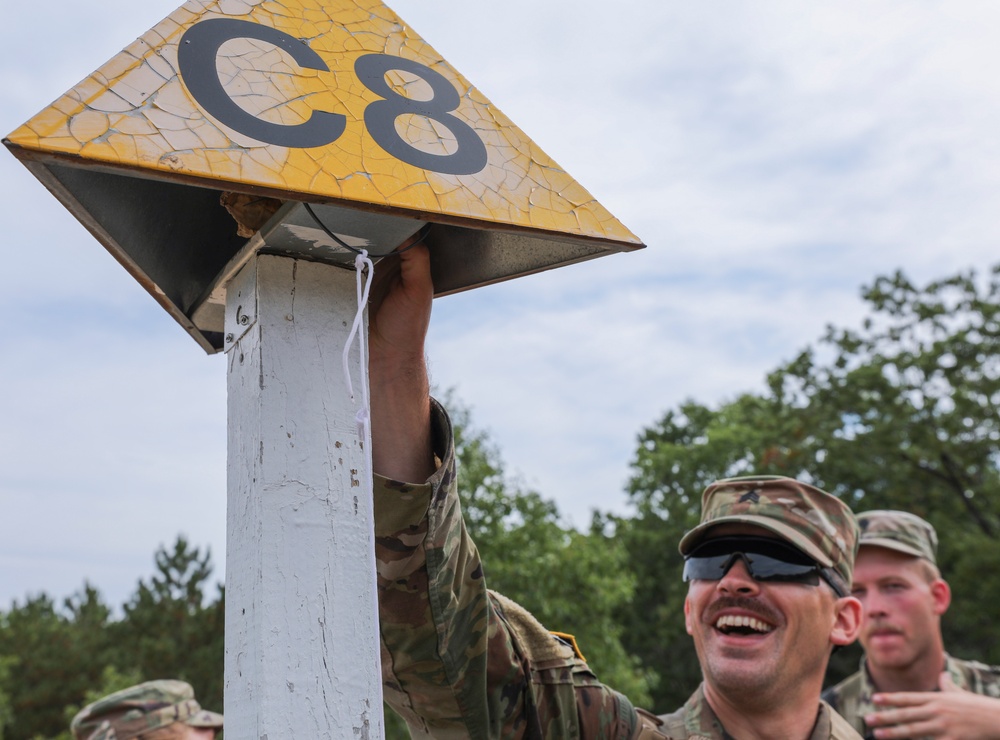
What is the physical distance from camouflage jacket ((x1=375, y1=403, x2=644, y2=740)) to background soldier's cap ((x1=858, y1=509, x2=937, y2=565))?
98.9 inches

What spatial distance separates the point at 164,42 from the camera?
1.41m

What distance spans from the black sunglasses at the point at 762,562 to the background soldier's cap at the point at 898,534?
1767 mm

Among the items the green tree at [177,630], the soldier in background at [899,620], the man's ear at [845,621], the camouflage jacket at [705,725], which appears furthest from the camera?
the green tree at [177,630]

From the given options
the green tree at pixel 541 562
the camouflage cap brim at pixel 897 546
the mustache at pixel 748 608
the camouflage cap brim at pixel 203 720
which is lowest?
the mustache at pixel 748 608

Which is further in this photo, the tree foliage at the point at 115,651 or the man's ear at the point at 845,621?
the tree foliage at the point at 115,651

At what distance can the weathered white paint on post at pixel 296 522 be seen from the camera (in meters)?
1.32

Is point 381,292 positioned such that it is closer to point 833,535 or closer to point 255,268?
point 255,268

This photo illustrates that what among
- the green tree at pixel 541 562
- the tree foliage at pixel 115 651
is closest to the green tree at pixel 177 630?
the tree foliage at pixel 115 651

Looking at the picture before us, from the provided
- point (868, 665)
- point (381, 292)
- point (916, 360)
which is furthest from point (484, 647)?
point (916, 360)

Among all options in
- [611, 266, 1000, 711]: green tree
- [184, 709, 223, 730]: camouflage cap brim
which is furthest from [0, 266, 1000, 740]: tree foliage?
[184, 709, 223, 730]: camouflage cap brim

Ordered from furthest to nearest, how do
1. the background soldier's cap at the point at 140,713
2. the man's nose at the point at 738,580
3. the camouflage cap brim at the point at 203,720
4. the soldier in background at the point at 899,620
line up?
the camouflage cap brim at the point at 203,720 < the background soldier's cap at the point at 140,713 < the soldier in background at the point at 899,620 < the man's nose at the point at 738,580

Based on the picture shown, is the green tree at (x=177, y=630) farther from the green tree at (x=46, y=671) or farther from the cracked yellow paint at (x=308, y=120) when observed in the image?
the cracked yellow paint at (x=308, y=120)

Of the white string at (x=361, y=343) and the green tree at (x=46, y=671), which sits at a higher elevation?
the green tree at (x=46, y=671)

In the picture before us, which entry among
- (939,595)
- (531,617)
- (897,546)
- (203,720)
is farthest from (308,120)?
(203,720)
